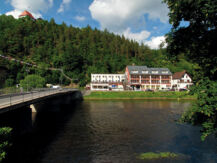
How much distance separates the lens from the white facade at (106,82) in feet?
288

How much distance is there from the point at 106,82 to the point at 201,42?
3187 inches

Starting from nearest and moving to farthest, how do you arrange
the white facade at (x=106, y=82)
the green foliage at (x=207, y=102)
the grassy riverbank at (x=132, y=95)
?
the green foliage at (x=207, y=102) < the grassy riverbank at (x=132, y=95) < the white facade at (x=106, y=82)

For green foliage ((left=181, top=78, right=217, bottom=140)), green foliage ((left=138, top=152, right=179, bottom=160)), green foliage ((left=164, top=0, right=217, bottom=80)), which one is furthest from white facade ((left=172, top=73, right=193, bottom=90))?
green foliage ((left=181, top=78, right=217, bottom=140))

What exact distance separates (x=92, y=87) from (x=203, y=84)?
80.1 meters

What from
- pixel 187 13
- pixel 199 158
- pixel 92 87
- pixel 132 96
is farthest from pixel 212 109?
pixel 92 87

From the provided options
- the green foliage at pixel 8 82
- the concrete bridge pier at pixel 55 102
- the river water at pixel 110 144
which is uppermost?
the green foliage at pixel 8 82

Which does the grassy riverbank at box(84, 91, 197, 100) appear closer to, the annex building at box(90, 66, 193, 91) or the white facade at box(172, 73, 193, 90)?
the annex building at box(90, 66, 193, 91)

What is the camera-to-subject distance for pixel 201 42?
9523 mm

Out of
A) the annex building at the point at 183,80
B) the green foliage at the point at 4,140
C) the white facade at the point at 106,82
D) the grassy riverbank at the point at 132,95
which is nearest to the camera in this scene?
the green foliage at the point at 4,140

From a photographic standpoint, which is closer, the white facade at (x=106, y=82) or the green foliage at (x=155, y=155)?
the green foliage at (x=155, y=155)

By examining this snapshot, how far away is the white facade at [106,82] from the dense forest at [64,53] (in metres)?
7.02

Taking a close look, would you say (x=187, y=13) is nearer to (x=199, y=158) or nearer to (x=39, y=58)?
(x=199, y=158)

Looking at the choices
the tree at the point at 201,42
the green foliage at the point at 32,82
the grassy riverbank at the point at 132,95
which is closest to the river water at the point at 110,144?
the tree at the point at 201,42

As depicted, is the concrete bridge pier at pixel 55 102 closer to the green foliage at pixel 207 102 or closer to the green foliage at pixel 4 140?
the green foliage at pixel 4 140
